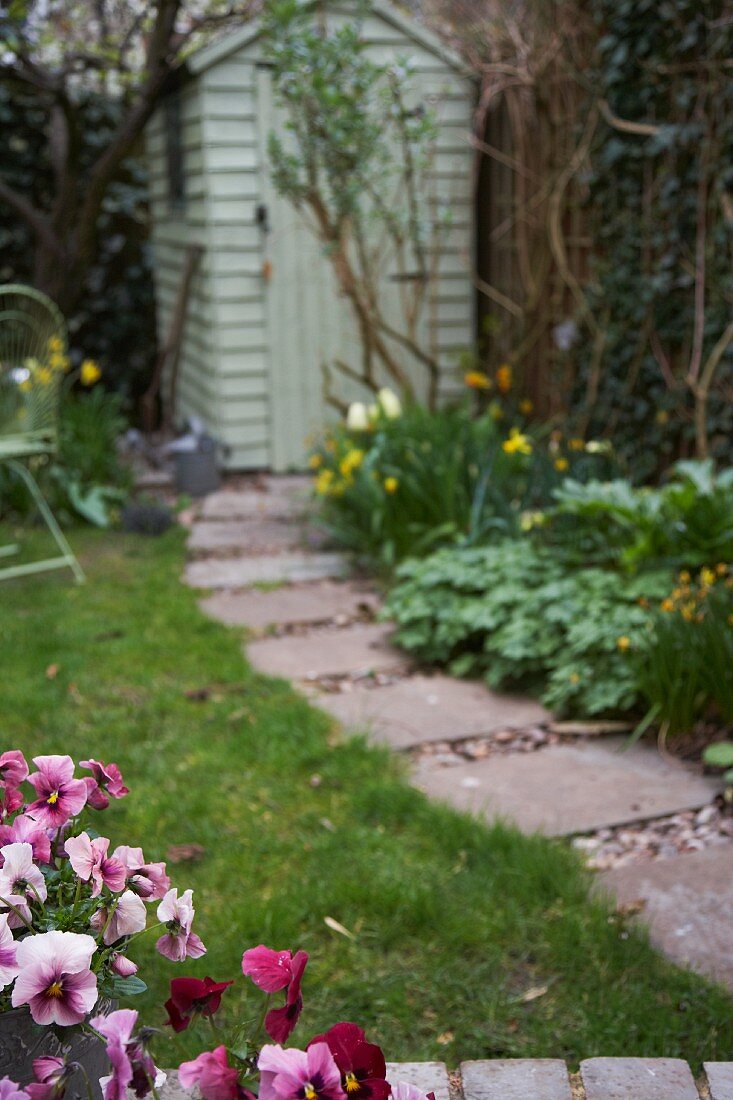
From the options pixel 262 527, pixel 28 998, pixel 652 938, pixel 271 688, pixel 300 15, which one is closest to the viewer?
pixel 28 998

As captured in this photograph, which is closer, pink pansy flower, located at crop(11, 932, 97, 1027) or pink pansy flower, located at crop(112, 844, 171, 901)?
pink pansy flower, located at crop(11, 932, 97, 1027)

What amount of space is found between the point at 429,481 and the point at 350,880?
7.41 ft

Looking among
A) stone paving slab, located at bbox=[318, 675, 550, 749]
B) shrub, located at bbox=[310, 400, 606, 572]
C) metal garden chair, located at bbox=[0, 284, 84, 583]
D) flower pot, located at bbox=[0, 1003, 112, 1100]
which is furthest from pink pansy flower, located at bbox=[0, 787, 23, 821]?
metal garden chair, located at bbox=[0, 284, 84, 583]

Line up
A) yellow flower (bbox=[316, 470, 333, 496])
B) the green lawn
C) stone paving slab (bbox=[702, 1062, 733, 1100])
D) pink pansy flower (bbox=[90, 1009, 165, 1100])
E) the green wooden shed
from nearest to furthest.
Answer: pink pansy flower (bbox=[90, 1009, 165, 1100]) < stone paving slab (bbox=[702, 1062, 733, 1100]) < the green lawn < yellow flower (bbox=[316, 470, 333, 496]) < the green wooden shed

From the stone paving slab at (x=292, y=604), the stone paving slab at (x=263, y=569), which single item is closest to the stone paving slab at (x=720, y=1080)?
the stone paving slab at (x=292, y=604)

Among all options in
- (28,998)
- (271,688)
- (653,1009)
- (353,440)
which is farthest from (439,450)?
(28,998)

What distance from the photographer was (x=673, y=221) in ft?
14.5

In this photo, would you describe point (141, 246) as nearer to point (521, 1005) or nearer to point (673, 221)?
point (673, 221)

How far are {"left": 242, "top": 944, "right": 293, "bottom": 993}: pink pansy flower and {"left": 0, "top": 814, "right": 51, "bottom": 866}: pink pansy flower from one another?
0.89 feet

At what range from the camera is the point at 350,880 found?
2334 mm

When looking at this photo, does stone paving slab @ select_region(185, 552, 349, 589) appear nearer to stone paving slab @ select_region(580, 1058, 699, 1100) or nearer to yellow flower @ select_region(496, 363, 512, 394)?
yellow flower @ select_region(496, 363, 512, 394)

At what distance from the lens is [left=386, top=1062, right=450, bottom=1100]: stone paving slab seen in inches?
56.4

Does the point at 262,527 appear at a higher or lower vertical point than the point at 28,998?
lower

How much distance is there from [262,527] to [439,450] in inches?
49.3
